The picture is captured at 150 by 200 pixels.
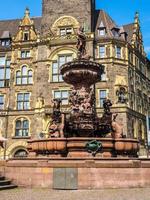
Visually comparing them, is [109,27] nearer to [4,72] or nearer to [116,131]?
[4,72]

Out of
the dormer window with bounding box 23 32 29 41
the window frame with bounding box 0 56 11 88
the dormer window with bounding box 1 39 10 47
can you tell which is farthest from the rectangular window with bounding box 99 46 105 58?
the dormer window with bounding box 1 39 10 47

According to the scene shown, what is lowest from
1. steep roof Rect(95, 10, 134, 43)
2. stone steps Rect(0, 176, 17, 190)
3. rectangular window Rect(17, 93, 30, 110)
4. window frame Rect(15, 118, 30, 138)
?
stone steps Rect(0, 176, 17, 190)

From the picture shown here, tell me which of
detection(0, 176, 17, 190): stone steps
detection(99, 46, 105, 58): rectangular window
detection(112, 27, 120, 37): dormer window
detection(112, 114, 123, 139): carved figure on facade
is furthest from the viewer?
detection(112, 27, 120, 37): dormer window

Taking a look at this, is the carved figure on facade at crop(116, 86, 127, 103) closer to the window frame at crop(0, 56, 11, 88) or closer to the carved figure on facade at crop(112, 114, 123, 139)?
the window frame at crop(0, 56, 11, 88)

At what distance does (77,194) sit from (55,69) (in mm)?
32992

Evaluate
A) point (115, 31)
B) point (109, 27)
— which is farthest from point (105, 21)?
point (115, 31)

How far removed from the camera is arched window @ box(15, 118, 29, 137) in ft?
142

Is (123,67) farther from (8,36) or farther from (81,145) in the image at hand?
(81,145)

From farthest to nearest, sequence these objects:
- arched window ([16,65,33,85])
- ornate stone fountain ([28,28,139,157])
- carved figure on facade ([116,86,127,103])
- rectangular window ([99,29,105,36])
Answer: arched window ([16,65,33,85]) < rectangular window ([99,29,105,36]) < carved figure on facade ([116,86,127,103]) < ornate stone fountain ([28,28,139,157])

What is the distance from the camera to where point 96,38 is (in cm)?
4369

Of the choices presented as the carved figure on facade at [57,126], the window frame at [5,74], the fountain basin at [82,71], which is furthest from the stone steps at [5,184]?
the window frame at [5,74]

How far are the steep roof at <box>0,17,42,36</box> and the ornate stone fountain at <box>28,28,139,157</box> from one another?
3168 centimetres

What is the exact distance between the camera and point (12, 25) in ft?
173

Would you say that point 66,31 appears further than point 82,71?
Yes
